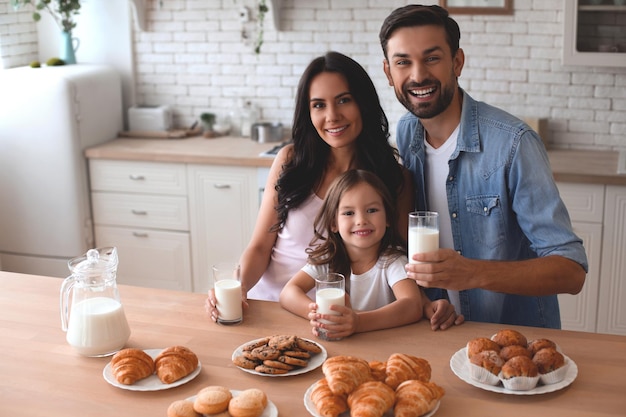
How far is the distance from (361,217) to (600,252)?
6.40 feet

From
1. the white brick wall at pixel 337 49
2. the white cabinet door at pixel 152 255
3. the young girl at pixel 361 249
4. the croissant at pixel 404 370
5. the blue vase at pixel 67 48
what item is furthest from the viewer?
the blue vase at pixel 67 48

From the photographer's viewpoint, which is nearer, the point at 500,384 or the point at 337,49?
the point at 500,384

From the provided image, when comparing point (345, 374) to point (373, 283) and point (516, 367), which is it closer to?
point (516, 367)

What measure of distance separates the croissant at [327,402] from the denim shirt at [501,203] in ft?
2.95

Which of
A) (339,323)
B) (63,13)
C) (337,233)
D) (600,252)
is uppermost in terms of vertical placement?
(63,13)

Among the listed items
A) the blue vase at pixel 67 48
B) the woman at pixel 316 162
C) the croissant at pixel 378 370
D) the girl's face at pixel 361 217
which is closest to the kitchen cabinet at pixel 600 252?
the woman at pixel 316 162

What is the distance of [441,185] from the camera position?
8.33ft

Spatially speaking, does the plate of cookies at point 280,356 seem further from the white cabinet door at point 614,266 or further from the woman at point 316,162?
the white cabinet door at point 614,266

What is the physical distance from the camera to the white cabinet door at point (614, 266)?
147 inches

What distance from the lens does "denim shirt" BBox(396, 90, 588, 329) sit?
2.27m

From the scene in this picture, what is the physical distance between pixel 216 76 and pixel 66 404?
Answer: 11.0ft

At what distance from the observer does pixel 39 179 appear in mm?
4500

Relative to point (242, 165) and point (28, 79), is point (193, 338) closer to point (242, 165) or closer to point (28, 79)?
point (242, 165)

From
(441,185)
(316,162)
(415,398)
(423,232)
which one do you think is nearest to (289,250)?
(316,162)
